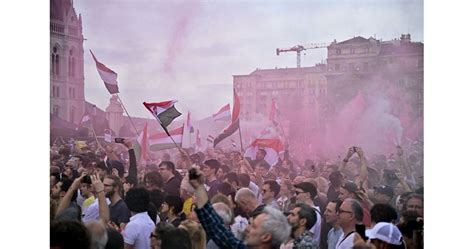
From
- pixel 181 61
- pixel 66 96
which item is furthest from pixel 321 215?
pixel 66 96

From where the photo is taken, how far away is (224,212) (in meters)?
6.41

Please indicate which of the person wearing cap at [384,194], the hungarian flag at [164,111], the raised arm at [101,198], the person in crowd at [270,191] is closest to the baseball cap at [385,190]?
the person wearing cap at [384,194]

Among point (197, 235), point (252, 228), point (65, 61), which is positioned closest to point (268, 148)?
point (197, 235)

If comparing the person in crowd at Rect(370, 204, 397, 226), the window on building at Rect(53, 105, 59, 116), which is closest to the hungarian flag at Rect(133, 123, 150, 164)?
the window on building at Rect(53, 105, 59, 116)

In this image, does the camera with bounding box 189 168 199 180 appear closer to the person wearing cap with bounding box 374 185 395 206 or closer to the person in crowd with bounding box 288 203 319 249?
the person in crowd with bounding box 288 203 319 249

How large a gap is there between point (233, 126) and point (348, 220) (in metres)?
1.04

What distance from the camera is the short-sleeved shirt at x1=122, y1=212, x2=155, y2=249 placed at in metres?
6.40

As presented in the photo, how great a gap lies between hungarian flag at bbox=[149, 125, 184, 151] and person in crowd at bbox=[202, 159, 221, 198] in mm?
246

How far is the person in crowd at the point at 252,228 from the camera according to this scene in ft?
18.3

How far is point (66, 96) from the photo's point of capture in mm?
6543

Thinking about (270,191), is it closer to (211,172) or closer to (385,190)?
(211,172)

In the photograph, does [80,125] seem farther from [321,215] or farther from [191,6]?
[321,215]
